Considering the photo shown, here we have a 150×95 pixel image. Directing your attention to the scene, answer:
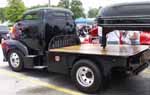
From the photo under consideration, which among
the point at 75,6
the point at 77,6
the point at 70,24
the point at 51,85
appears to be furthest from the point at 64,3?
the point at 51,85

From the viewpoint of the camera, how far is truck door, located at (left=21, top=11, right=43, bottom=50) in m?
9.17

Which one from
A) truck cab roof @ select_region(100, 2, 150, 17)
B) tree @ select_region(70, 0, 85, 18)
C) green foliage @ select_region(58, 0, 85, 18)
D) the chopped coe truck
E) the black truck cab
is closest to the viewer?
the chopped coe truck

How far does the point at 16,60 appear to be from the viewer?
973 centimetres

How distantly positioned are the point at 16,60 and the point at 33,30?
3.65 ft

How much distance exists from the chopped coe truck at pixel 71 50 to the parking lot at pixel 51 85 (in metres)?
0.36

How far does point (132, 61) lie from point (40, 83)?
2.69m

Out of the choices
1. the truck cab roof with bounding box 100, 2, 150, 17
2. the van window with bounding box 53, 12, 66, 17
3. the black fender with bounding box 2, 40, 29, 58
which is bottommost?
the black fender with bounding box 2, 40, 29, 58

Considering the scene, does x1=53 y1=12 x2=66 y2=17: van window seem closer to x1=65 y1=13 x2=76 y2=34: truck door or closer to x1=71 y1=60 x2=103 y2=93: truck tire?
x1=65 y1=13 x2=76 y2=34: truck door

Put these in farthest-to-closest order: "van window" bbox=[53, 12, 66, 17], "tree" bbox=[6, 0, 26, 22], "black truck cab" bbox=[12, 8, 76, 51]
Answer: "tree" bbox=[6, 0, 26, 22], "van window" bbox=[53, 12, 66, 17], "black truck cab" bbox=[12, 8, 76, 51]

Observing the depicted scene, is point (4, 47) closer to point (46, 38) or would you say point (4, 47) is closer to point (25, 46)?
point (25, 46)

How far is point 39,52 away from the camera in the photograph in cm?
924

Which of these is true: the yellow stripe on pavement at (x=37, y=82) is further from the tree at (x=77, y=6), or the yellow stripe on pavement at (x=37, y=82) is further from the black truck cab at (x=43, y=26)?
the tree at (x=77, y=6)

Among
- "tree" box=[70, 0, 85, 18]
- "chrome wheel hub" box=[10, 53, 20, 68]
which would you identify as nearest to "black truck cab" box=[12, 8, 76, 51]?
"chrome wheel hub" box=[10, 53, 20, 68]

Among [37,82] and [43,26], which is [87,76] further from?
[43,26]
